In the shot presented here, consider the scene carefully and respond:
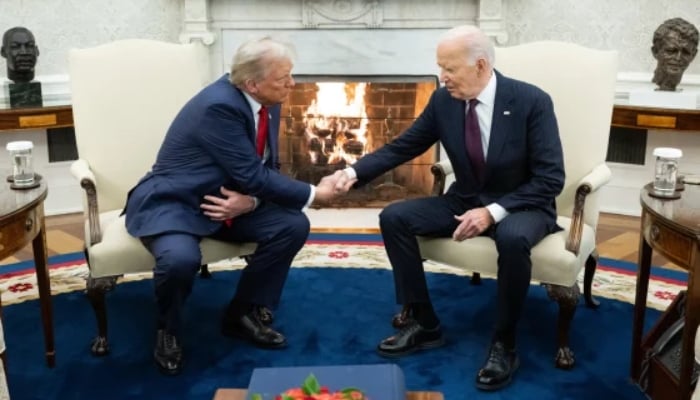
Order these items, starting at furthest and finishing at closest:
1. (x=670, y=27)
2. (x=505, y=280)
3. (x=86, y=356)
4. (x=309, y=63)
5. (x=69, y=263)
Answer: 1. (x=309, y=63)
2. (x=670, y=27)
3. (x=69, y=263)
4. (x=86, y=356)
5. (x=505, y=280)

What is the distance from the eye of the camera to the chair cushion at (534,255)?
2.61 meters

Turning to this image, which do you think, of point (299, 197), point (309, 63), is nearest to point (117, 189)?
point (299, 197)

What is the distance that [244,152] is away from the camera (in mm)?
2693

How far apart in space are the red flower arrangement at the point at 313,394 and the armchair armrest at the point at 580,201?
1182mm

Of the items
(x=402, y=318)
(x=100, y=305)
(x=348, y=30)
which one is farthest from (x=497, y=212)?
(x=348, y=30)

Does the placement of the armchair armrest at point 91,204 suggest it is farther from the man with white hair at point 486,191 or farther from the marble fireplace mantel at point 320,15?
the marble fireplace mantel at point 320,15

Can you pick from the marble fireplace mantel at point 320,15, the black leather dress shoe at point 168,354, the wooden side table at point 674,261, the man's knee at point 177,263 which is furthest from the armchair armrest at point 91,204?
the marble fireplace mantel at point 320,15

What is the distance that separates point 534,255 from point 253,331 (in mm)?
998

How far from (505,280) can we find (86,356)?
1422 mm

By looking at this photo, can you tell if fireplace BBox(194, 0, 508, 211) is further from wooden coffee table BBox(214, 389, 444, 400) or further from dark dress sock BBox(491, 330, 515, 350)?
wooden coffee table BBox(214, 389, 444, 400)

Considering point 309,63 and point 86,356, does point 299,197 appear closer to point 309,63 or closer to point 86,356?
point 86,356

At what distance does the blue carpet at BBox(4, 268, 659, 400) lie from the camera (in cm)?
259

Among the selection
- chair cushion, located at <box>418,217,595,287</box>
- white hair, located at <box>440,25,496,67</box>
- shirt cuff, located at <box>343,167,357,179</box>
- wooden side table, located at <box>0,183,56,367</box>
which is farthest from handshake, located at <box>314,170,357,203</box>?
wooden side table, located at <box>0,183,56,367</box>

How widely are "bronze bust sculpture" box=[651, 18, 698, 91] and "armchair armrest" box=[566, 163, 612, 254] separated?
1.41 meters
